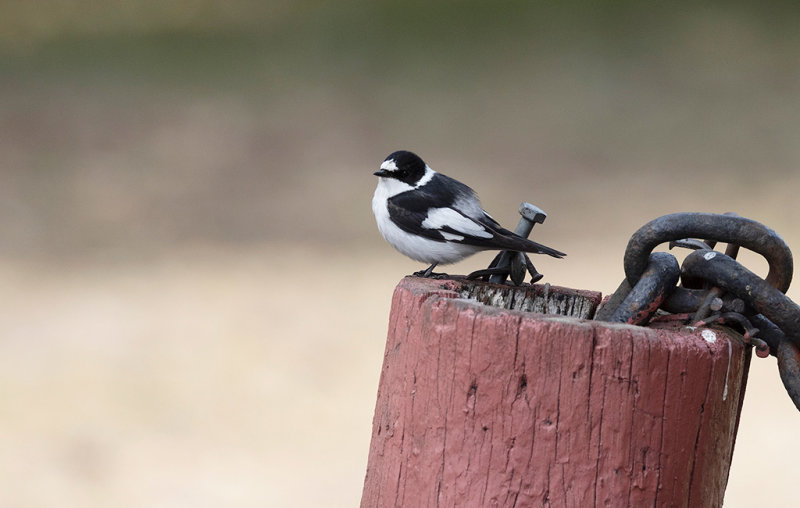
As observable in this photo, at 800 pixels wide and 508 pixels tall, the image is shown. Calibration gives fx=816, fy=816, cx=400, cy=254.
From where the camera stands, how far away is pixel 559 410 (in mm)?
1344

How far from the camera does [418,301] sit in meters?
1.48

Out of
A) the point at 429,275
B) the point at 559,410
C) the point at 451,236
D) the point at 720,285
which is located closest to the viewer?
the point at 559,410

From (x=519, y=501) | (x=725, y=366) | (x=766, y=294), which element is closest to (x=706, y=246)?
(x=766, y=294)

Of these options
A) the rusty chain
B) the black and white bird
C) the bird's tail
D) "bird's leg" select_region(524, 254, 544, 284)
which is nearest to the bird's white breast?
the black and white bird

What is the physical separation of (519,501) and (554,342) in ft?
0.91

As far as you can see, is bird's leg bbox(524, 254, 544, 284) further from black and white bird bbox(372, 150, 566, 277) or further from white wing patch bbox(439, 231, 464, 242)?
white wing patch bbox(439, 231, 464, 242)

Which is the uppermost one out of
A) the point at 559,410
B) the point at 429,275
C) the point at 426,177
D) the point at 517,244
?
the point at 426,177

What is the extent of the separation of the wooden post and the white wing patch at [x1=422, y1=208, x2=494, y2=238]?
982 mm

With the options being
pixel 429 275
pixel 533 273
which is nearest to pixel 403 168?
pixel 429 275

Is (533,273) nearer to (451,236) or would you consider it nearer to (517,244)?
(517,244)

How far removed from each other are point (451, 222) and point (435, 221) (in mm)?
52

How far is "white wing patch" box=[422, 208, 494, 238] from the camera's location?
2422 mm

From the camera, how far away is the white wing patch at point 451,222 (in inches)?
95.3

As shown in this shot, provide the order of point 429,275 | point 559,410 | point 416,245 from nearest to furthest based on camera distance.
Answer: point 559,410 < point 429,275 < point 416,245
